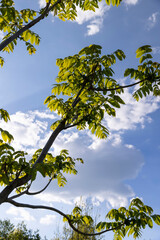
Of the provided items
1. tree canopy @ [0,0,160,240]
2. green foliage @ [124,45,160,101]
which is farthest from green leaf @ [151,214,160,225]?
green foliage @ [124,45,160,101]

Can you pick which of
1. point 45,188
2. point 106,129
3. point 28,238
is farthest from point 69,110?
point 28,238

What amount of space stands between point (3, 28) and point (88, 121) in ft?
8.24

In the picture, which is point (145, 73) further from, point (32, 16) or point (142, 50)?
point (32, 16)

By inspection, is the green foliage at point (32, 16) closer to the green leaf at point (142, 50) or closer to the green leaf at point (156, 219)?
the green leaf at point (142, 50)

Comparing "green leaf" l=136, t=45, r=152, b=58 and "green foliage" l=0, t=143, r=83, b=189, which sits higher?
"green leaf" l=136, t=45, r=152, b=58

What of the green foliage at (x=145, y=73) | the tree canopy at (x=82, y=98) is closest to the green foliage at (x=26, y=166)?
the tree canopy at (x=82, y=98)

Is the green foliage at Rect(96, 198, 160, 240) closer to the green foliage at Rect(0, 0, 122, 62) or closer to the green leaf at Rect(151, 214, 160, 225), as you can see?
the green leaf at Rect(151, 214, 160, 225)

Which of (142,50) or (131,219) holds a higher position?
(142,50)

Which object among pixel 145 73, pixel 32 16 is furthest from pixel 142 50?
pixel 32 16

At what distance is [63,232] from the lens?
19.0m

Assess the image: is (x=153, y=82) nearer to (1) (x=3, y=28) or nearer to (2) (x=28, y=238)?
(1) (x=3, y=28)

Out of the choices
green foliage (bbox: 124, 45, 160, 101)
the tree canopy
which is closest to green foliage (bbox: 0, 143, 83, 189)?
the tree canopy

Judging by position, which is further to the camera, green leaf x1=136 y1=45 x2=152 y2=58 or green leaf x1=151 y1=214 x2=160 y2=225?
green leaf x1=136 y1=45 x2=152 y2=58

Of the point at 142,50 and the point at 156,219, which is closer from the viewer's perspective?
the point at 156,219
